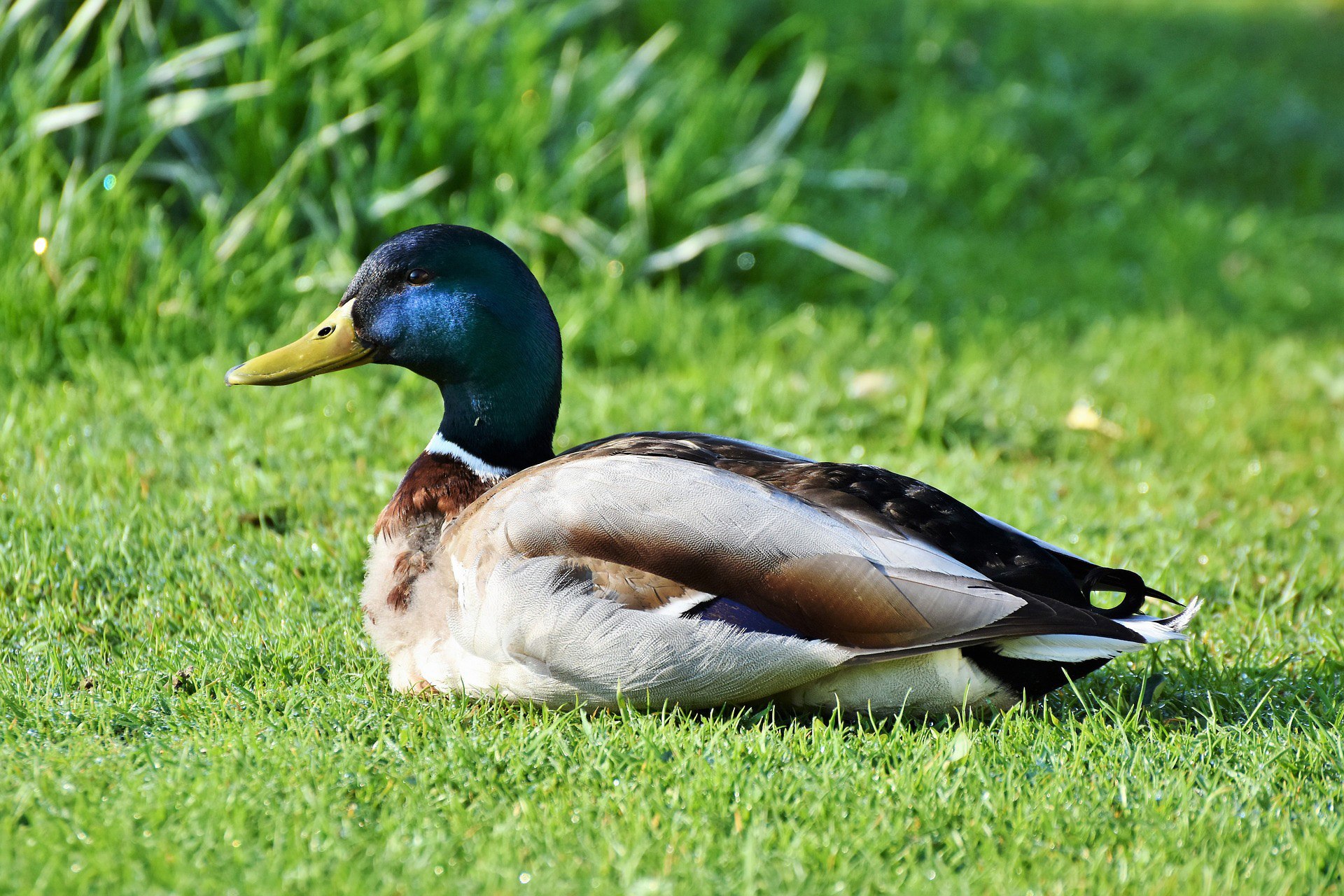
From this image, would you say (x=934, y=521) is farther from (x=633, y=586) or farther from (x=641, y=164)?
(x=641, y=164)

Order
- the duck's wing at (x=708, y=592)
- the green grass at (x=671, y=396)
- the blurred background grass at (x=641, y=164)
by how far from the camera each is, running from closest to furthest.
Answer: the green grass at (x=671, y=396)
the duck's wing at (x=708, y=592)
the blurred background grass at (x=641, y=164)

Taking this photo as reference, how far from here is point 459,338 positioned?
3.19 metres

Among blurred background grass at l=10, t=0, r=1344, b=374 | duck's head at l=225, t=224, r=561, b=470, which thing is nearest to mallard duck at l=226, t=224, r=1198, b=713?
duck's head at l=225, t=224, r=561, b=470

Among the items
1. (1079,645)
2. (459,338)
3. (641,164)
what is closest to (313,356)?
(459,338)

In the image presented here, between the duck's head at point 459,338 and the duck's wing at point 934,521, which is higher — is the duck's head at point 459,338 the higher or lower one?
the higher one

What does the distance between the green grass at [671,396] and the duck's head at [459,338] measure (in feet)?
1.80

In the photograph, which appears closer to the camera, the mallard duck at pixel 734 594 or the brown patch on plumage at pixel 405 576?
the mallard duck at pixel 734 594

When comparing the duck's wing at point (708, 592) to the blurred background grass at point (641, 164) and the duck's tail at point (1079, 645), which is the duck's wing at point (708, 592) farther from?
the blurred background grass at point (641, 164)

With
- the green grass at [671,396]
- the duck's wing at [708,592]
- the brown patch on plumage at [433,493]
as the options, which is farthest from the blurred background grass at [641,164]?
the duck's wing at [708,592]

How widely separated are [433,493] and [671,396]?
68.7 inches

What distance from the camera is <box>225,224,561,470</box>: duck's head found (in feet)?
10.4

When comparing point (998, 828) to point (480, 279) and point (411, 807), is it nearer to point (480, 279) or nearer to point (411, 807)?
point (411, 807)

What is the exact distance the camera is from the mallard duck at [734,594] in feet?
8.68

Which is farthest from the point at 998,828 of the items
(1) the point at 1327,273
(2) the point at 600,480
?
(1) the point at 1327,273
